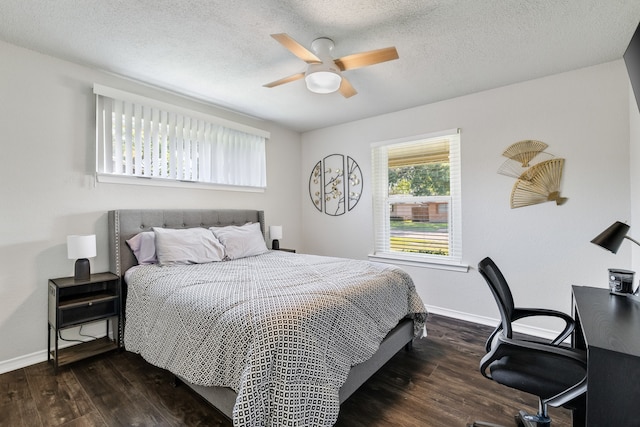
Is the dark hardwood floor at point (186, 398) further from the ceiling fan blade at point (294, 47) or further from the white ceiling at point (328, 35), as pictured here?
the white ceiling at point (328, 35)

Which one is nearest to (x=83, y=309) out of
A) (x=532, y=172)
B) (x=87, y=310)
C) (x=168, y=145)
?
(x=87, y=310)

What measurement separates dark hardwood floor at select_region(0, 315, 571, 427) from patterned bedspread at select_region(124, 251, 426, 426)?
24 cm

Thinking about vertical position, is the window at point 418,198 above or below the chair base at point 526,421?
above

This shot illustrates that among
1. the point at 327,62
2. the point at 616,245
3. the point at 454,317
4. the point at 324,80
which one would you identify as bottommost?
the point at 454,317

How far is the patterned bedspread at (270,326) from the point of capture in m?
1.30

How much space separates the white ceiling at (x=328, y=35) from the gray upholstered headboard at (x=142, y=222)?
138cm

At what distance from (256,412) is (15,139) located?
2.85 meters

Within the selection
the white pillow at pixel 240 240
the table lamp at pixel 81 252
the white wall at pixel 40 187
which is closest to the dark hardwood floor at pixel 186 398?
the white wall at pixel 40 187

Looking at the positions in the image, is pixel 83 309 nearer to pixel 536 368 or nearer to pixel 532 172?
pixel 536 368

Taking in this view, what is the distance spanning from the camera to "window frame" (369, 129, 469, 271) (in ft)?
11.2

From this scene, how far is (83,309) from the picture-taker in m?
2.39

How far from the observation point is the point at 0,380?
2.11 metres

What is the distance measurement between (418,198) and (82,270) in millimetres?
3660

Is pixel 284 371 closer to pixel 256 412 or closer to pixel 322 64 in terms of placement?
pixel 256 412
